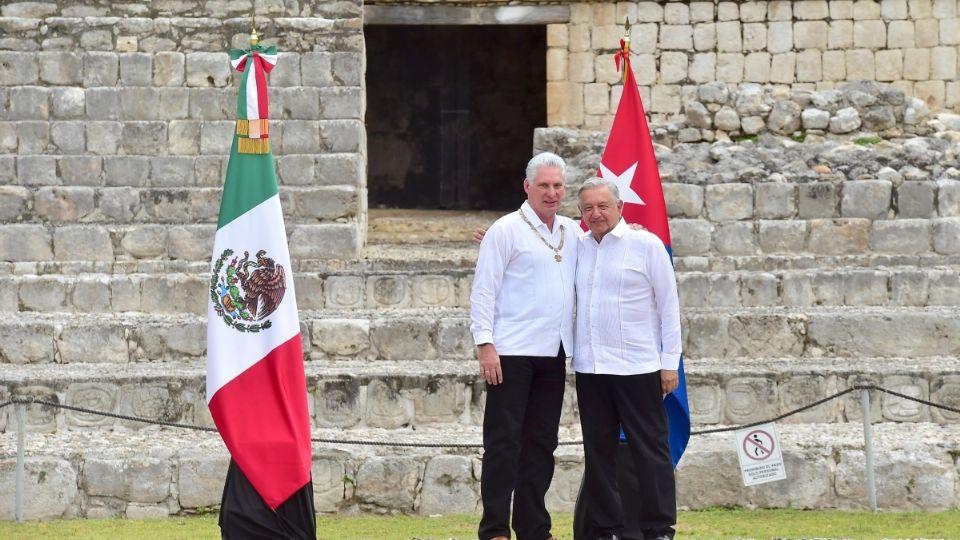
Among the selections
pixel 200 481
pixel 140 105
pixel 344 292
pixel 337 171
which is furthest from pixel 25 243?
pixel 200 481

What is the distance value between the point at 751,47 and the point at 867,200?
5.22 meters

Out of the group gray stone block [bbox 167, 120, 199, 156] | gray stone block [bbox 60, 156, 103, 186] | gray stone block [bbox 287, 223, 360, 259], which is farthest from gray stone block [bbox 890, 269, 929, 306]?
gray stone block [bbox 60, 156, 103, 186]

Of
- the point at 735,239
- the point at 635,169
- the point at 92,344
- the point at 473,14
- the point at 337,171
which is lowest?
the point at 92,344

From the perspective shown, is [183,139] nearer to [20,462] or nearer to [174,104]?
[174,104]

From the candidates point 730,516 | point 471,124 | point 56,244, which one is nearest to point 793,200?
point 730,516

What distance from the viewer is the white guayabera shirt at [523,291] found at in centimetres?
664

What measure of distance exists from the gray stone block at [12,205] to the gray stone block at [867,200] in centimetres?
666

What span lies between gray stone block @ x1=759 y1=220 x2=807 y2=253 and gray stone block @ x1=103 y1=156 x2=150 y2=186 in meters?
5.12

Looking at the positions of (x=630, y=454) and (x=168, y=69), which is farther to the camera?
(x=168, y=69)

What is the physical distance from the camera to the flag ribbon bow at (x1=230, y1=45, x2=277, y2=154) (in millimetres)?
6840

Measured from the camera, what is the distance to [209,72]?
44.1 feet

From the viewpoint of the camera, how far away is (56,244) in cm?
1209

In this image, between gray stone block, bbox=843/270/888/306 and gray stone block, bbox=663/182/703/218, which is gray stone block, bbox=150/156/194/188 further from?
gray stone block, bbox=843/270/888/306

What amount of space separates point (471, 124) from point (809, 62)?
5404mm
